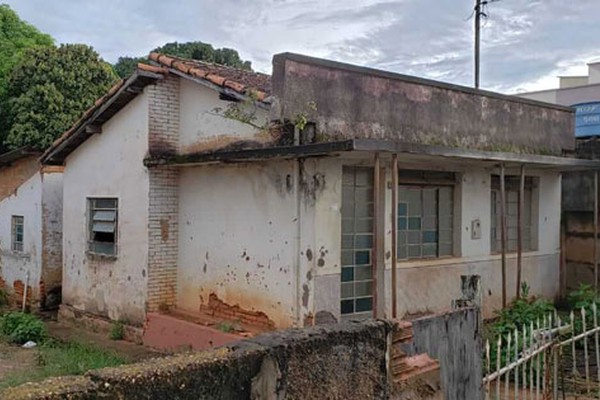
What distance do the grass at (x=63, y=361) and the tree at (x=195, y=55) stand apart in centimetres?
2363

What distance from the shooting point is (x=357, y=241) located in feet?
29.7

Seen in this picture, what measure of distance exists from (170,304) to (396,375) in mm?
6846

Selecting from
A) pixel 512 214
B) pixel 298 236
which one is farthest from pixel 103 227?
pixel 512 214

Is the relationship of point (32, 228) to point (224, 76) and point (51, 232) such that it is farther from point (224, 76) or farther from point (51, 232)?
point (224, 76)

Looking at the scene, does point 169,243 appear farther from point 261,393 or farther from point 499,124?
point 261,393

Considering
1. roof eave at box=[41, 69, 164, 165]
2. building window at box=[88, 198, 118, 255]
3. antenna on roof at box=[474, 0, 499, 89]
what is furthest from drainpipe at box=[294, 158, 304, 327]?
antenna on roof at box=[474, 0, 499, 89]

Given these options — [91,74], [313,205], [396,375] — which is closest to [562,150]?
[313,205]

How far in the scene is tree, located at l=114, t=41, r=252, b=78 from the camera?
32.3m

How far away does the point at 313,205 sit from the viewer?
8117mm

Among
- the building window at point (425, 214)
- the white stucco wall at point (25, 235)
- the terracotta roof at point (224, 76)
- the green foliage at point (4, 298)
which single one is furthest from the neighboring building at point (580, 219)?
the green foliage at point (4, 298)

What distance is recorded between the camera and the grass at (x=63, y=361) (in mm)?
8070

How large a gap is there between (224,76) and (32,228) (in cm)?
671

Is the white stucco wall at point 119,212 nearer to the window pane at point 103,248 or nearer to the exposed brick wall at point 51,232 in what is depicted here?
the window pane at point 103,248

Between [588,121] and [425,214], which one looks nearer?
[425,214]
